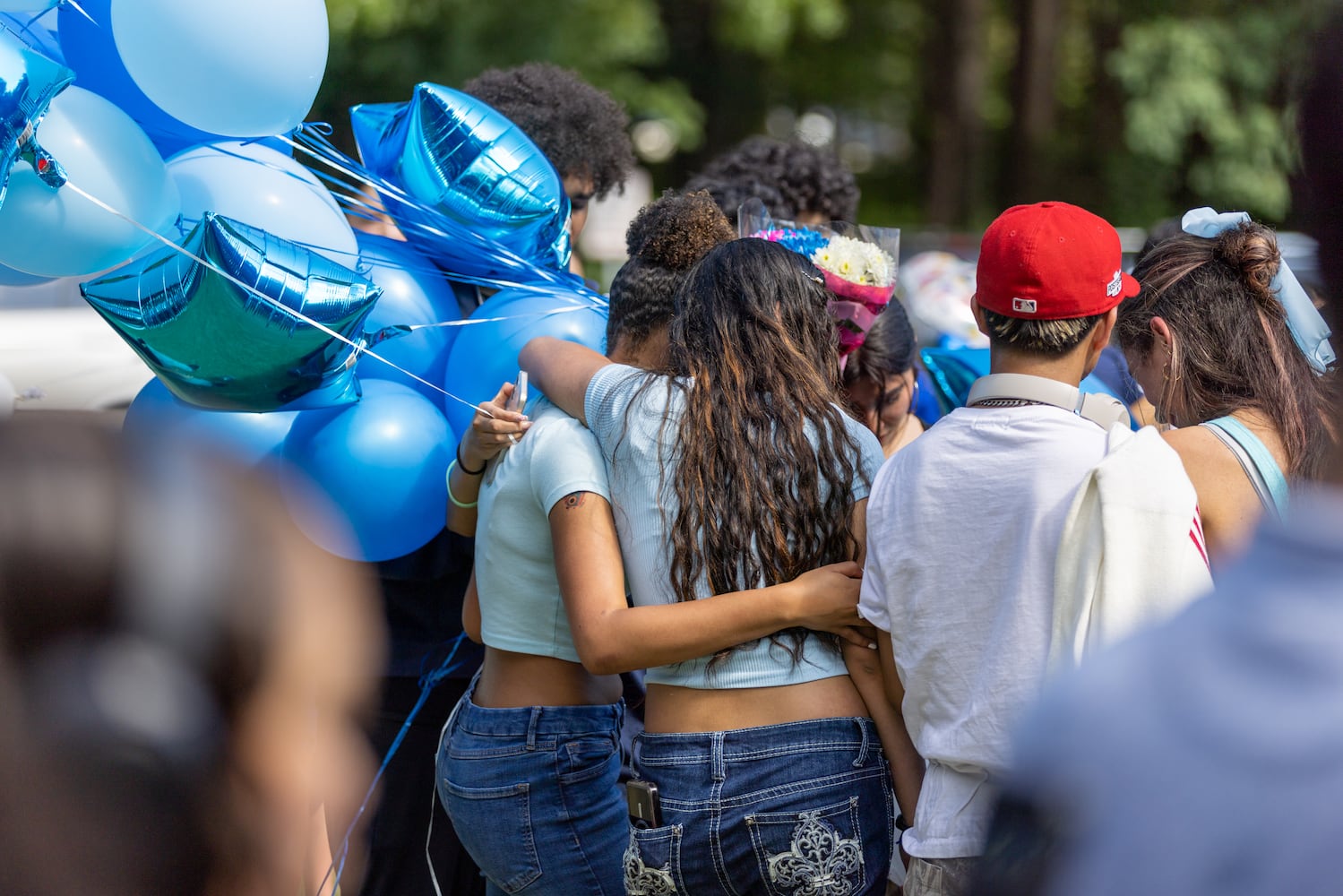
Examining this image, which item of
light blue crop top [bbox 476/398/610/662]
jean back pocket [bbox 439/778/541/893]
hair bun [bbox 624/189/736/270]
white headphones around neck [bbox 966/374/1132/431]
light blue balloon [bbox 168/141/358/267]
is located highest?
light blue balloon [bbox 168/141/358/267]

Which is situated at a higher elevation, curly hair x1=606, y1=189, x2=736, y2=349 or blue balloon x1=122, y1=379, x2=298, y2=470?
curly hair x1=606, y1=189, x2=736, y2=349

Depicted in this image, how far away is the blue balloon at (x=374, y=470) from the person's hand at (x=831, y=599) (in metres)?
0.87

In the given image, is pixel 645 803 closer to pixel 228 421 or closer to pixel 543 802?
pixel 543 802

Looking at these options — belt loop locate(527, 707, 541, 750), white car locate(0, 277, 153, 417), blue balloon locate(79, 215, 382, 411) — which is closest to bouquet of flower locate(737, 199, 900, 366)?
blue balloon locate(79, 215, 382, 411)

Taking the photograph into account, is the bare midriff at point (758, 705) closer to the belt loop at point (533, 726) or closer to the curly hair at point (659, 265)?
the belt loop at point (533, 726)

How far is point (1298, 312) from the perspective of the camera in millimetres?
2035

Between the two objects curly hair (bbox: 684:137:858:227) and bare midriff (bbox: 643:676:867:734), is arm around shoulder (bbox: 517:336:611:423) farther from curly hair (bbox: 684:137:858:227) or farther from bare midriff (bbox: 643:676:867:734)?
curly hair (bbox: 684:137:858:227)

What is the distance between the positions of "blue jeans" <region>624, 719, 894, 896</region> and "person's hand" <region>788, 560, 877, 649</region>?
15 centimetres

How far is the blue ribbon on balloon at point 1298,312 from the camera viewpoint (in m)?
2.01

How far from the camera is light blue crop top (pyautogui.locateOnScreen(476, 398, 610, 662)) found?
6.82ft

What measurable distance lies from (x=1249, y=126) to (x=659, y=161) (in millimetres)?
6199

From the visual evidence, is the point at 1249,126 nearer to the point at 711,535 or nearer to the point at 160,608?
the point at 711,535

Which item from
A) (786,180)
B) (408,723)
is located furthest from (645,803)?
(786,180)

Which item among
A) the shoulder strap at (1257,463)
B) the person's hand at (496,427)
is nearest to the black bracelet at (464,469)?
the person's hand at (496,427)
